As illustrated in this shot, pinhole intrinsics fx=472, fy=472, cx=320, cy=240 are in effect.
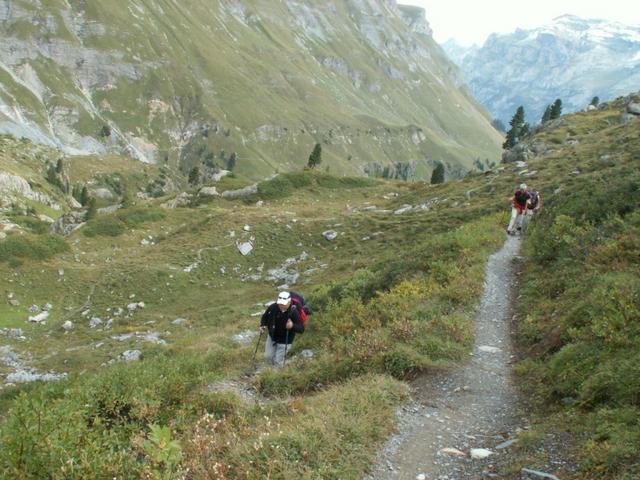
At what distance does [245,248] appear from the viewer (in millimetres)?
38406

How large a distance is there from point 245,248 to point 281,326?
24937 millimetres

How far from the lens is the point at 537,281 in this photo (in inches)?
672

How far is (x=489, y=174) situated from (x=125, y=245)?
3647cm

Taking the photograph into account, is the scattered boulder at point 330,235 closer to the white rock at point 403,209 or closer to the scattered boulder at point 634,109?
the white rock at point 403,209

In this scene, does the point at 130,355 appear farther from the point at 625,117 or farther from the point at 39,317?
the point at 625,117

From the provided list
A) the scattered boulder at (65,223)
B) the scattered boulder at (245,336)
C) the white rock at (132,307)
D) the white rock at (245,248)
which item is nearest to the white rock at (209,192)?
the scattered boulder at (65,223)

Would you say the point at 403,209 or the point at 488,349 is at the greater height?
the point at 403,209

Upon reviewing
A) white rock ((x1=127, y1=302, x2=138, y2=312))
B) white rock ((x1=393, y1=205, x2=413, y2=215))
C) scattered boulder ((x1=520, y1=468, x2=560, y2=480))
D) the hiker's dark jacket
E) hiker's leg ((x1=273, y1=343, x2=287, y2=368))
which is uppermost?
white rock ((x1=393, y1=205, x2=413, y2=215))

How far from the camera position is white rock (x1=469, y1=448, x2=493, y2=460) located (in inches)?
316

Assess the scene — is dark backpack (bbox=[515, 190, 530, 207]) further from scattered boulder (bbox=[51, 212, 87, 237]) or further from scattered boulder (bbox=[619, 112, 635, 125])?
scattered boulder (bbox=[51, 212, 87, 237])

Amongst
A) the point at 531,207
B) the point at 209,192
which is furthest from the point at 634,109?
the point at 209,192

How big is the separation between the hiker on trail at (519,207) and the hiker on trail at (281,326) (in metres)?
17.2

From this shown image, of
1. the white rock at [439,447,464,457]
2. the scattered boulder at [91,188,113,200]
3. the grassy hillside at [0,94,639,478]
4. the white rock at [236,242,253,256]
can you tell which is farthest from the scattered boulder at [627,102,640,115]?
the scattered boulder at [91,188,113,200]

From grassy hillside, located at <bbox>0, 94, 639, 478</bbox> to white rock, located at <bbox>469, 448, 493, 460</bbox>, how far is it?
2.07 feet
